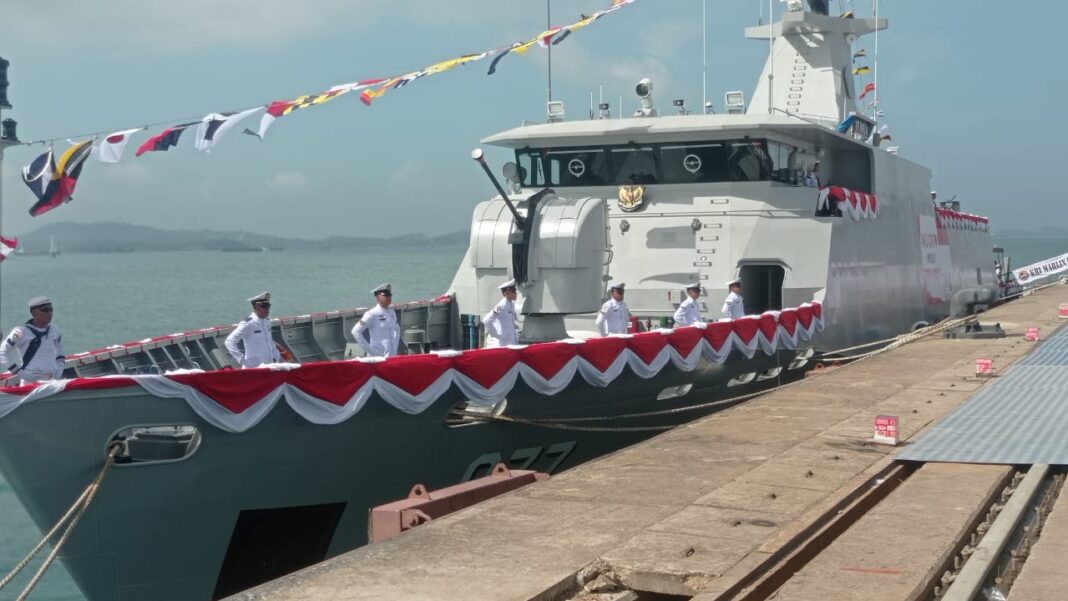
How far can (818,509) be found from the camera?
22.6 feet

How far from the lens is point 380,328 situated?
11.2 meters

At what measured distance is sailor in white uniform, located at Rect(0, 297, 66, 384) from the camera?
29.1ft

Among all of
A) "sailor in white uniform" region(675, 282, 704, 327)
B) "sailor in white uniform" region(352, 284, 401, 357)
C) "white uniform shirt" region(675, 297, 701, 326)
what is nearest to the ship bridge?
"sailor in white uniform" region(675, 282, 704, 327)

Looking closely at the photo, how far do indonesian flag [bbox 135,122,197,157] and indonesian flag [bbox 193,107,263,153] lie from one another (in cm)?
20

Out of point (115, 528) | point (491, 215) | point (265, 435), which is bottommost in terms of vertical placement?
point (115, 528)

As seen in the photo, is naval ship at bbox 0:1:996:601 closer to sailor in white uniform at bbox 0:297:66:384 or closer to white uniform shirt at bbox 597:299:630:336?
white uniform shirt at bbox 597:299:630:336

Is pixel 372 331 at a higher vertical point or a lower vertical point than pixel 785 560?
higher

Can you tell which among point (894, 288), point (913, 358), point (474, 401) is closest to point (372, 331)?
point (474, 401)

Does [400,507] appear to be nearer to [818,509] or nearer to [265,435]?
[265,435]

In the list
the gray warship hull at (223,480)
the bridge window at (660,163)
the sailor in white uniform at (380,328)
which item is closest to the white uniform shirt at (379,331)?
the sailor in white uniform at (380,328)

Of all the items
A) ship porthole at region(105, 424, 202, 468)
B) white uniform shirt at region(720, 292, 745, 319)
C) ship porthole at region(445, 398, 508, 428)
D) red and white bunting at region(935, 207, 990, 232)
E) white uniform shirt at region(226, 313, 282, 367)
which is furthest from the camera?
red and white bunting at region(935, 207, 990, 232)

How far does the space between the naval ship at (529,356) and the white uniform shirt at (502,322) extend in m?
0.85

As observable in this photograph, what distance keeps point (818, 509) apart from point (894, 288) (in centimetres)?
1352

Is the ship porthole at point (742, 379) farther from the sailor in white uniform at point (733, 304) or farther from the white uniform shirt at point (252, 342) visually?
the white uniform shirt at point (252, 342)
